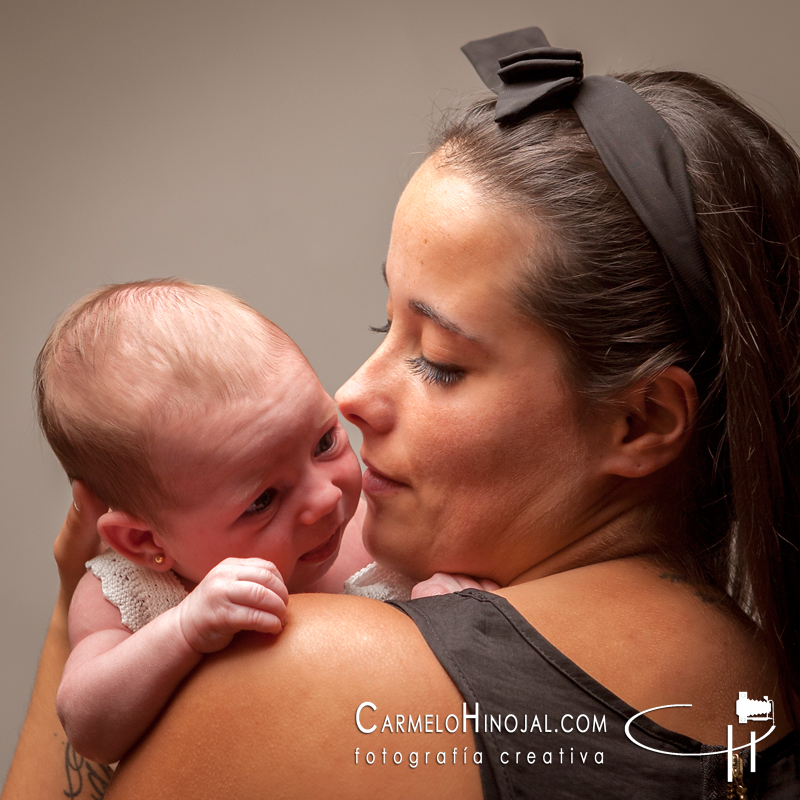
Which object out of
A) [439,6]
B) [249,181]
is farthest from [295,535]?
[439,6]

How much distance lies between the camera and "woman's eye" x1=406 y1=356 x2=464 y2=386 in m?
1.33

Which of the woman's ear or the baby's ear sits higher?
the baby's ear

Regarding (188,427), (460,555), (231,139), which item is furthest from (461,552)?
(231,139)

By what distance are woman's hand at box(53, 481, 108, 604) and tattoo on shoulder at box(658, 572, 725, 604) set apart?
95 centimetres

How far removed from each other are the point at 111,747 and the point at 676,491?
3.03ft

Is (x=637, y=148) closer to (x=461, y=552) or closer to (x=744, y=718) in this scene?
(x=461, y=552)

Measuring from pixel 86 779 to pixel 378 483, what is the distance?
0.75 metres

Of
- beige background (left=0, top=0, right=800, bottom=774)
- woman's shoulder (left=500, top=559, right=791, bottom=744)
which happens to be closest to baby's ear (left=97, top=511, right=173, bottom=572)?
woman's shoulder (left=500, top=559, right=791, bottom=744)

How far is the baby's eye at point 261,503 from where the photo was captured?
1.46m

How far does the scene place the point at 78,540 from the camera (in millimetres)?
1619

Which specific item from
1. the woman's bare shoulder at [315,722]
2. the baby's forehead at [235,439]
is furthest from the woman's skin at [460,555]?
the baby's forehead at [235,439]

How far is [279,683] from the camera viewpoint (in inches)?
40.7

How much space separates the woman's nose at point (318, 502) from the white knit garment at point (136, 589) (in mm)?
280

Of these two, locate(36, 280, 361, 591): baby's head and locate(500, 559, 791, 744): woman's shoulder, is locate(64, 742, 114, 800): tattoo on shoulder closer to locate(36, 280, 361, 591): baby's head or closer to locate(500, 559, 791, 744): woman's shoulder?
locate(36, 280, 361, 591): baby's head
